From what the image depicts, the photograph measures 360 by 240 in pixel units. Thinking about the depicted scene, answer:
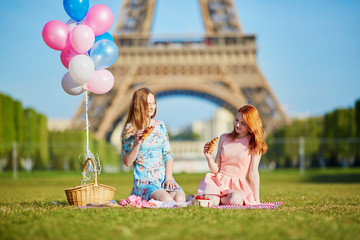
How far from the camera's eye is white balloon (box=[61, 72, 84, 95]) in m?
5.09

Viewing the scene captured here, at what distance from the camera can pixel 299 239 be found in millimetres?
2486

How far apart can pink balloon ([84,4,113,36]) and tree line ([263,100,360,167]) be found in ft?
60.9

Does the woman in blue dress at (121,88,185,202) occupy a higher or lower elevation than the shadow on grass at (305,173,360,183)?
higher

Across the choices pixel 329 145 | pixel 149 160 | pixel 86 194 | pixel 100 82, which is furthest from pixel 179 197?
pixel 329 145

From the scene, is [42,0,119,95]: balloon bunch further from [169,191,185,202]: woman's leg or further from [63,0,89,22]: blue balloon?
[169,191,185,202]: woman's leg

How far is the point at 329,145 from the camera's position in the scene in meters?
24.8

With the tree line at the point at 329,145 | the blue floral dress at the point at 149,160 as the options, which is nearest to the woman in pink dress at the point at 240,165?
the blue floral dress at the point at 149,160

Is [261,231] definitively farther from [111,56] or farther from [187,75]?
[187,75]

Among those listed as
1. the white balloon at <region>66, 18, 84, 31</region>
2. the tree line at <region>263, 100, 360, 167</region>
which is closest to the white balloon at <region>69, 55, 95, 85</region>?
the white balloon at <region>66, 18, 84, 31</region>

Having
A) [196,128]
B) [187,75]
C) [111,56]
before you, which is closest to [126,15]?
[187,75]

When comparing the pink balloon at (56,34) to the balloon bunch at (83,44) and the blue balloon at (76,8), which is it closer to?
the balloon bunch at (83,44)

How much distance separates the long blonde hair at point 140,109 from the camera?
429 centimetres

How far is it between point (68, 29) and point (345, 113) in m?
23.6

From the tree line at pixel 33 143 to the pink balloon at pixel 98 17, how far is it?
15.2m
